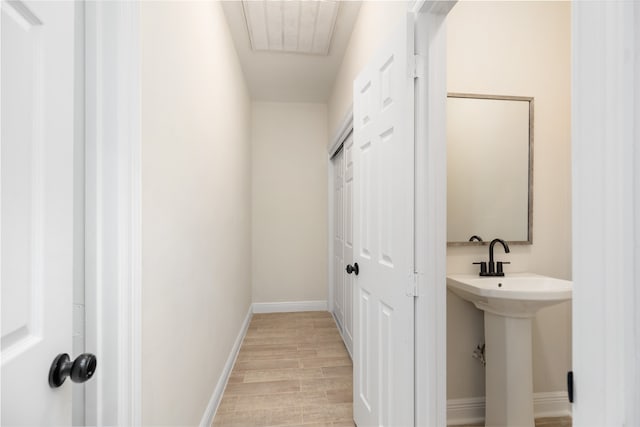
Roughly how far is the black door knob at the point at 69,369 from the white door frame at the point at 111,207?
195 millimetres

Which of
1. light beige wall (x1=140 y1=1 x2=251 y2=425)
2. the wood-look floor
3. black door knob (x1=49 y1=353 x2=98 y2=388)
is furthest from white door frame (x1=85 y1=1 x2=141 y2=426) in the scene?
the wood-look floor

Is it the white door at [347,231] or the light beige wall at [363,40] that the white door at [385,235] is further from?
the white door at [347,231]

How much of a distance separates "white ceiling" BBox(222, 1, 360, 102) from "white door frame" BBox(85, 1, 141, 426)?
162cm

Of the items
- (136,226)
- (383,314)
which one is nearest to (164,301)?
(136,226)

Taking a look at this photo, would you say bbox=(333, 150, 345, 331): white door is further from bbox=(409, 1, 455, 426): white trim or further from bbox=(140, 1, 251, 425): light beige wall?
bbox=(409, 1, 455, 426): white trim

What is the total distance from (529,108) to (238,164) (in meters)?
2.35

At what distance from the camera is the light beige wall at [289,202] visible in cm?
397

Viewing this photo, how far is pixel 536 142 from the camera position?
188cm

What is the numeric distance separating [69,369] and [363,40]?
2263mm

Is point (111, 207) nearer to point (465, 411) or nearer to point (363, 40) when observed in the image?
point (363, 40)

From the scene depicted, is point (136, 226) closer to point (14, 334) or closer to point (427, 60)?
point (14, 334)

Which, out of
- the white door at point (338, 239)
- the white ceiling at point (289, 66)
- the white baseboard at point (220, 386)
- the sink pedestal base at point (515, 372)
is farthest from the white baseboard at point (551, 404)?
the white ceiling at point (289, 66)

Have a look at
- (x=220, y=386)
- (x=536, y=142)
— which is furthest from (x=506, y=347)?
(x=220, y=386)

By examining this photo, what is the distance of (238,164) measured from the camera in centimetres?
298
